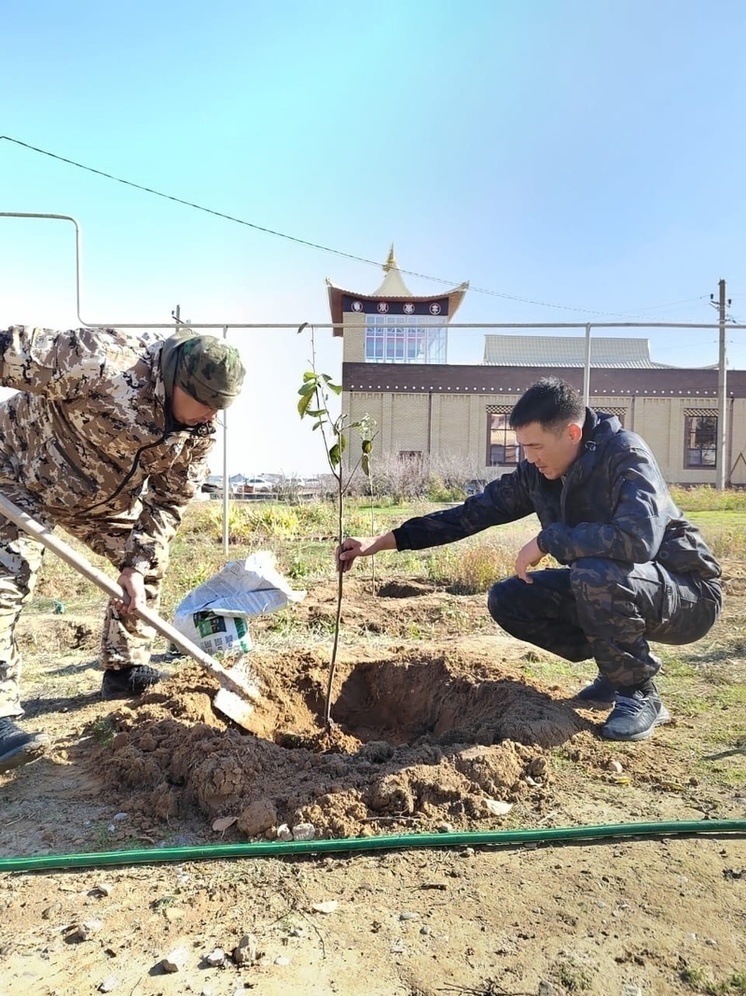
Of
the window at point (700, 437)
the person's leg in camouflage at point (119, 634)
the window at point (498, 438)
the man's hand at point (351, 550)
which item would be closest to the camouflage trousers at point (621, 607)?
the man's hand at point (351, 550)

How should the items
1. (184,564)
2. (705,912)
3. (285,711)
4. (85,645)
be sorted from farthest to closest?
1. (184,564)
2. (85,645)
3. (285,711)
4. (705,912)

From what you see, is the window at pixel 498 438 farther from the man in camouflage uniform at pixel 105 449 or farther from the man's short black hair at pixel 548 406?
the man's short black hair at pixel 548 406

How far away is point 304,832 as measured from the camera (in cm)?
199

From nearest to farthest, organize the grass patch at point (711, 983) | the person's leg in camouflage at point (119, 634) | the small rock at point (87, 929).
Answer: the grass patch at point (711, 983)
the small rock at point (87, 929)
the person's leg in camouflage at point (119, 634)

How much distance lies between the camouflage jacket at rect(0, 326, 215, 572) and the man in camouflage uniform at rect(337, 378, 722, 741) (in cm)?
86

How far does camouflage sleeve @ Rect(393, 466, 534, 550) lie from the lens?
10.1 feet

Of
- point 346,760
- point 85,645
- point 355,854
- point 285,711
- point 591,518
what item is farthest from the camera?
point 85,645

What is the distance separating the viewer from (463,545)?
24.3ft

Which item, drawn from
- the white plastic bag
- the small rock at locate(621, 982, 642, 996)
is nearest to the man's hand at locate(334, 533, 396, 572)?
the white plastic bag

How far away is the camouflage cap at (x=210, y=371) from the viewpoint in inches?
97.7

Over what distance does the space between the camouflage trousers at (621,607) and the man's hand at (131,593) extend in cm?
145

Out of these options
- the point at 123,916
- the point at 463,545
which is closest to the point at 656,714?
the point at 123,916

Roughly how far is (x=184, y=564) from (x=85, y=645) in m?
2.42

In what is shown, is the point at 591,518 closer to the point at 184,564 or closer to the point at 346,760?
the point at 346,760
